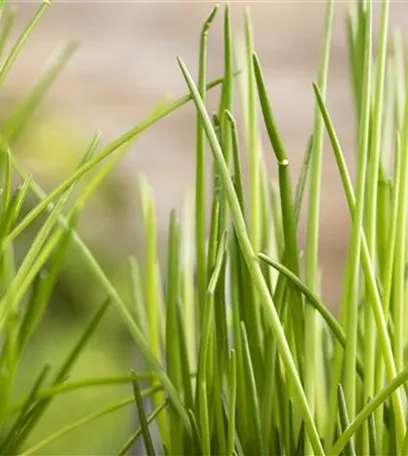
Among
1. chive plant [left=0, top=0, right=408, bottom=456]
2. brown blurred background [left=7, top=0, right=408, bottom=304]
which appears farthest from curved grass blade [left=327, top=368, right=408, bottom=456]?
brown blurred background [left=7, top=0, right=408, bottom=304]

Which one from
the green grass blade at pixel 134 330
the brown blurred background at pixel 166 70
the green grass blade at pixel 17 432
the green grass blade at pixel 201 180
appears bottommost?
the green grass blade at pixel 17 432

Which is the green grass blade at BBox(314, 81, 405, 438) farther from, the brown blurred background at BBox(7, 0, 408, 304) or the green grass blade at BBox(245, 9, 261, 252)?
A: the brown blurred background at BBox(7, 0, 408, 304)

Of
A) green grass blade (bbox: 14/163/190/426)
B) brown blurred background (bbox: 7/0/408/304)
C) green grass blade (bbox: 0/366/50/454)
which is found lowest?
green grass blade (bbox: 0/366/50/454)

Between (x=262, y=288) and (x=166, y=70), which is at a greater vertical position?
(x=166, y=70)

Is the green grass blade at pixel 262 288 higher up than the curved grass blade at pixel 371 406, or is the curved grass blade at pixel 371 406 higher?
the green grass blade at pixel 262 288

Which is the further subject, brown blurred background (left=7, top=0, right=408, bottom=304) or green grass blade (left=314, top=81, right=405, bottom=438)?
brown blurred background (left=7, top=0, right=408, bottom=304)

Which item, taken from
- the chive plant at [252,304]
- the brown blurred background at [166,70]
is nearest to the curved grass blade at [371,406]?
the chive plant at [252,304]

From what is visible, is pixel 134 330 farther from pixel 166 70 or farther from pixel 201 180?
pixel 166 70

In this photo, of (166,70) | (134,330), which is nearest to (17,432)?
(134,330)

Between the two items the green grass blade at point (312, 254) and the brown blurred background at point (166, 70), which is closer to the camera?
the green grass blade at point (312, 254)

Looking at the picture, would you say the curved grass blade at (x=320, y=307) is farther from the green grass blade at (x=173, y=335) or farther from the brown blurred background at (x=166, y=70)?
the brown blurred background at (x=166, y=70)
